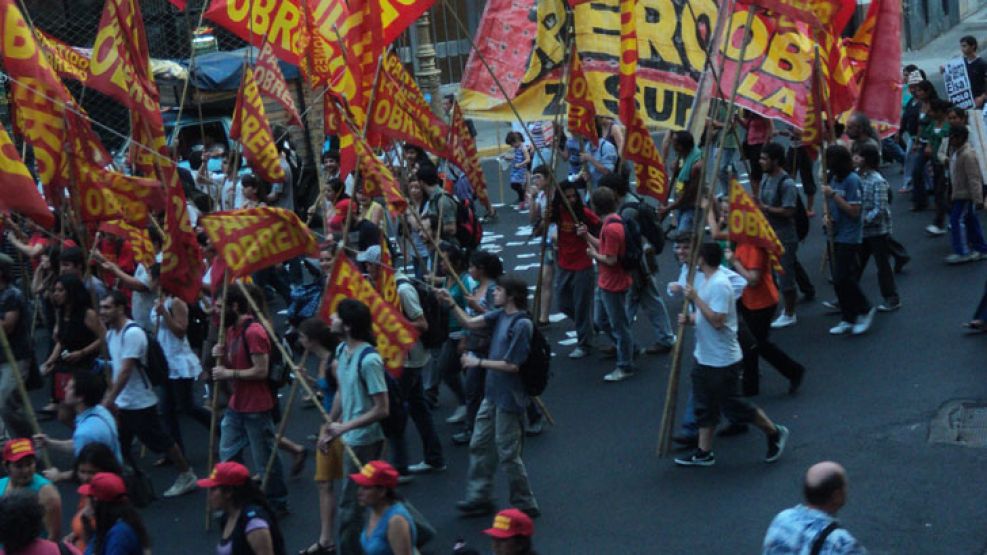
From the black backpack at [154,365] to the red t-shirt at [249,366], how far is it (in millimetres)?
865

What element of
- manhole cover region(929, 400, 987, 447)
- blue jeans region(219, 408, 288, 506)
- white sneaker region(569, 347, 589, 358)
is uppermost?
blue jeans region(219, 408, 288, 506)

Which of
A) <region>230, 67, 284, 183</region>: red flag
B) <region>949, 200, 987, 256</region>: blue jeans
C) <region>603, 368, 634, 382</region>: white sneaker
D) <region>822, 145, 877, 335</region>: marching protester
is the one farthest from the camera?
<region>949, 200, 987, 256</region>: blue jeans

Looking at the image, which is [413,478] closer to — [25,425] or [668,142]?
[25,425]

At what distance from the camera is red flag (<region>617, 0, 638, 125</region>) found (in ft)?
40.0

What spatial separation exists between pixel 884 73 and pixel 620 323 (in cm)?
371

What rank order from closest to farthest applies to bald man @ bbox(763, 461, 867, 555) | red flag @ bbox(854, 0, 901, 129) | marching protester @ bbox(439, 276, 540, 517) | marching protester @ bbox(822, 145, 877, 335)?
bald man @ bbox(763, 461, 867, 555), marching protester @ bbox(439, 276, 540, 517), marching protester @ bbox(822, 145, 877, 335), red flag @ bbox(854, 0, 901, 129)

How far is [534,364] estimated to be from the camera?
8.78 metres

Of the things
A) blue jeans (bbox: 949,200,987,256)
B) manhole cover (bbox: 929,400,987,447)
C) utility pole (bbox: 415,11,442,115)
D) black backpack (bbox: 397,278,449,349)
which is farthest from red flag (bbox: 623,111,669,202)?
utility pole (bbox: 415,11,442,115)

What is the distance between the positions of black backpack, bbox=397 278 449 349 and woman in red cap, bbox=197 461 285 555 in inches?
139

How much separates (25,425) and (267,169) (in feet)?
8.99

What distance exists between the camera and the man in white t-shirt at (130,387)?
9.70 m

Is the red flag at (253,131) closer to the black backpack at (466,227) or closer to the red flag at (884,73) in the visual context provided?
the black backpack at (466,227)

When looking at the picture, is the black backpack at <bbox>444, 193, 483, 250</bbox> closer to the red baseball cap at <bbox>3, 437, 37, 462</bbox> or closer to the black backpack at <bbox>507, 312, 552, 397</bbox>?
the black backpack at <bbox>507, 312, 552, 397</bbox>

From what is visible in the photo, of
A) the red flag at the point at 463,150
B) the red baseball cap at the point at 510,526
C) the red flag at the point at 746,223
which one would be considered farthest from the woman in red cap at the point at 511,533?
the red flag at the point at 463,150
